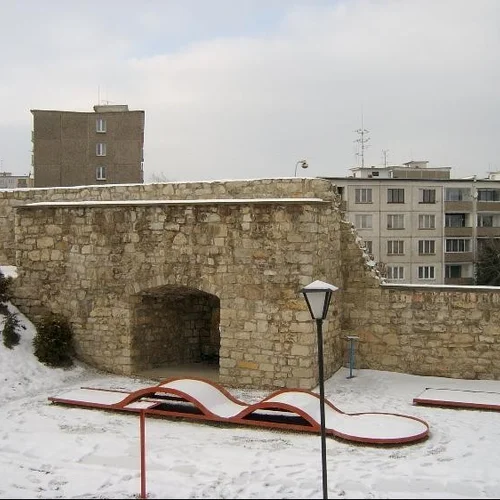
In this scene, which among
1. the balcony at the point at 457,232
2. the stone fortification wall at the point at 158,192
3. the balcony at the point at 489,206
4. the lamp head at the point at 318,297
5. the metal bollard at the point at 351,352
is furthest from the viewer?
the balcony at the point at 489,206

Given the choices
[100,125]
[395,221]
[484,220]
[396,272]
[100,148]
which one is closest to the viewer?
[100,125]

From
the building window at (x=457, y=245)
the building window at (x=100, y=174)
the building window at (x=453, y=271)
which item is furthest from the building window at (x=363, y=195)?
the building window at (x=100, y=174)

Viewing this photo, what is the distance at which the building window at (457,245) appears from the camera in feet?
129

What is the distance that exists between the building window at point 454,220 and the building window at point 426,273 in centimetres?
290

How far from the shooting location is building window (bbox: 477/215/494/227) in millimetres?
40375

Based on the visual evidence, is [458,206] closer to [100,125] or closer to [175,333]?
[100,125]

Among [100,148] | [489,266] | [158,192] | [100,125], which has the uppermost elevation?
[100,125]

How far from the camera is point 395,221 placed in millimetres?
37719

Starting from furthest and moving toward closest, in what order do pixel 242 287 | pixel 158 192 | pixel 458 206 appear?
1. pixel 458 206
2. pixel 158 192
3. pixel 242 287

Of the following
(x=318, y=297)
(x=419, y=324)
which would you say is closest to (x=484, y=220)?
(x=419, y=324)

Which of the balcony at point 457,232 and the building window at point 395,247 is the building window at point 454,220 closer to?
the balcony at point 457,232

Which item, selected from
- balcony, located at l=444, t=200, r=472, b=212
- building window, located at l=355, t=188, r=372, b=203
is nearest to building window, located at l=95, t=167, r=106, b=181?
building window, located at l=355, t=188, r=372, b=203

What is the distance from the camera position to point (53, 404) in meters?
10.1

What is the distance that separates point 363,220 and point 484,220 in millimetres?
8516
